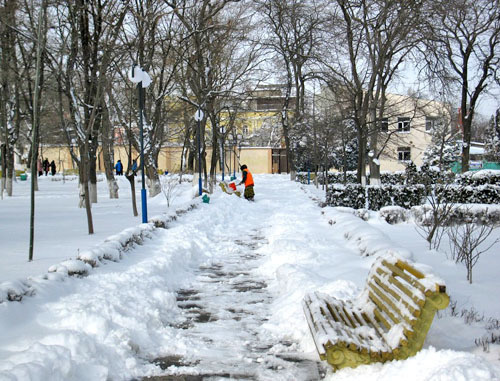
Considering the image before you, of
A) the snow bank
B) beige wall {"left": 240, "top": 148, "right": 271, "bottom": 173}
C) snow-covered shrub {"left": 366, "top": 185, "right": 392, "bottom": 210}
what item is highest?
beige wall {"left": 240, "top": 148, "right": 271, "bottom": 173}

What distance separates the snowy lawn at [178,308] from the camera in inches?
141

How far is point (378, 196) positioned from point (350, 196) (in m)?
0.99

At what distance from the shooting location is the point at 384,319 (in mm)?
4016

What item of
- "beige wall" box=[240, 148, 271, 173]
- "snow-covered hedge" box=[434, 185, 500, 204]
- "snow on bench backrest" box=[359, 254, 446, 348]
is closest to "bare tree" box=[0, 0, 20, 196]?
"snow-covered hedge" box=[434, 185, 500, 204]

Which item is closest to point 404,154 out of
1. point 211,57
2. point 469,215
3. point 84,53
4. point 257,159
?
point 257,159

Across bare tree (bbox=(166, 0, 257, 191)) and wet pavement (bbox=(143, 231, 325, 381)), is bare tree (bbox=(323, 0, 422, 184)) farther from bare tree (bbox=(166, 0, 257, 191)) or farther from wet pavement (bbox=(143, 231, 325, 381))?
wet pavement (bbox=(143, 231, 325, 381))

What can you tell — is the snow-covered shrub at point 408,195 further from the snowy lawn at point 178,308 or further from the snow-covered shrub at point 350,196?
the snowy lawn at point 178,308

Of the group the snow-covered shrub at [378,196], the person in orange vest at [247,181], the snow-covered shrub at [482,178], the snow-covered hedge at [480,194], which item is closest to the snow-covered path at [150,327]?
the snow-covered hedge at [480,194]

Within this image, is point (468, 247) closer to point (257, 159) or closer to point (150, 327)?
point (150, 327)

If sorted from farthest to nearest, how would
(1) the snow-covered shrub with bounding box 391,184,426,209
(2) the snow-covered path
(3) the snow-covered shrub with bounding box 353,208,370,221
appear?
(1) the snow-covered shrub with bounding box 391,184,426,209 < (3) the snow-covered shrub with bounding box 353,208,370,221 < (2) the snow-covered path

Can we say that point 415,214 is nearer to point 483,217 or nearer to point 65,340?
point 483,217

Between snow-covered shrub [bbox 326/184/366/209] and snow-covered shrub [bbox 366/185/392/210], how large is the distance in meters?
0.25

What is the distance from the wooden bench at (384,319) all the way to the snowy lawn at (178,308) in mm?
132

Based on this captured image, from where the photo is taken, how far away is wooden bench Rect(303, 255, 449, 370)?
347cm
